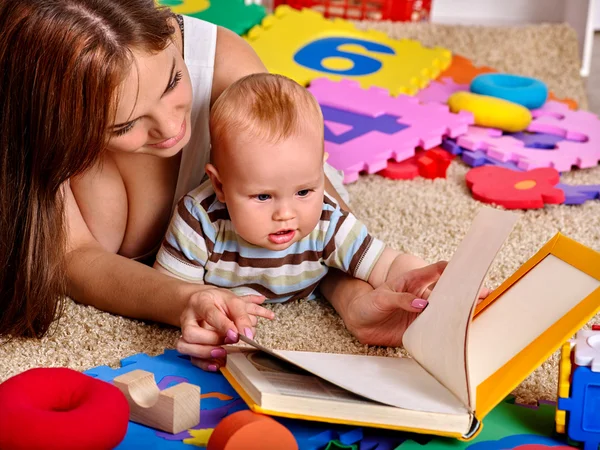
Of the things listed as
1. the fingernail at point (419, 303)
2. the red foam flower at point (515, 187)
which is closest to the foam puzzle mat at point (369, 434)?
the fingernail at point (419, 303)

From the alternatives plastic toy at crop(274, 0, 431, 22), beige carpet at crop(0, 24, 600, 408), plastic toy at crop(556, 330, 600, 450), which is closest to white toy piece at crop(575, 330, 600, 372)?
plastic toy at crop(556, 330, 600, 450)

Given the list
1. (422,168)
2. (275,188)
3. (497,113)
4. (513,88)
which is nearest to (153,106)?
(275,188)

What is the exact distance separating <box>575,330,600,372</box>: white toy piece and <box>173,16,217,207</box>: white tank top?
0.60m

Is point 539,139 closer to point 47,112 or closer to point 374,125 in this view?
point 374,125

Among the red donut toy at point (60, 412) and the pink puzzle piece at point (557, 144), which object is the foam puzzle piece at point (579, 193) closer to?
the pink puzzle piece at point (557, 144)

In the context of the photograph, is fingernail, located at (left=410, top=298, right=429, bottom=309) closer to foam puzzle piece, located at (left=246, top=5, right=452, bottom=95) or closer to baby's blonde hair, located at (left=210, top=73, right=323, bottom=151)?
baby's blonde hair, located at (left=210, top=73, right=323, bottom=151)

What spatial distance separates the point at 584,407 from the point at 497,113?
1.05 meters

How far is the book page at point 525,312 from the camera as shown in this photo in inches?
33.6

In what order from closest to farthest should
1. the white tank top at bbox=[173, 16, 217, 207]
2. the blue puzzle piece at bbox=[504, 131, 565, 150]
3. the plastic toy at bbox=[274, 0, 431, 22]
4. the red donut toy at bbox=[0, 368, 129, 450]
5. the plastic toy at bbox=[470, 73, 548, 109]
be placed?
the red donut toy at bbox=[0, 368, 129, 450] < the white tank top at bbox=[173, 16, 217, 207] < the blue puzzle piece at bbox=[504, 131, 565, 150] < the plastic toy at bbox=[470, 73, 548, 109] < the plastic toy at bbox=[274, 0, 431, 22]

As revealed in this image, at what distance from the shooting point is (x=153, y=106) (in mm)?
1005

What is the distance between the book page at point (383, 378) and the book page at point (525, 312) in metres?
0.05

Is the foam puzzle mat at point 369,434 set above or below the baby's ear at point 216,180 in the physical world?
below

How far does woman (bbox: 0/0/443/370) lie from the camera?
3.17 feet

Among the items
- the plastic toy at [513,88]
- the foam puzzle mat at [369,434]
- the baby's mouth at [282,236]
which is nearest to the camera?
the foam puzzle mat at [369,434]
